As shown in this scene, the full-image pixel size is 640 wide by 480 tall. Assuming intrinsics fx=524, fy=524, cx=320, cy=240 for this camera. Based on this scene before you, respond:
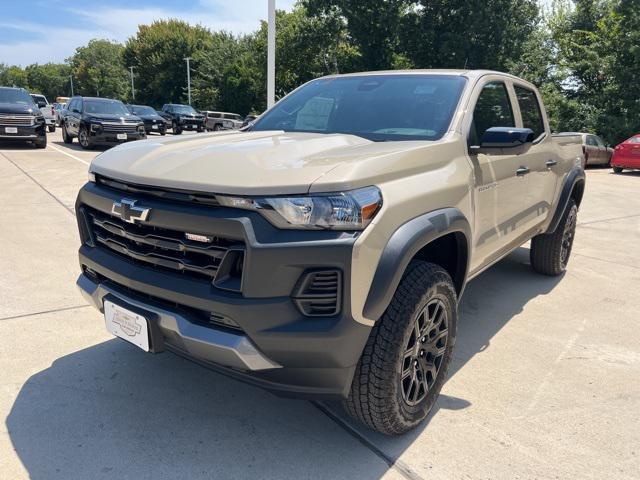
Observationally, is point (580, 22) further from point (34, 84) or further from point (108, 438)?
point (34, 84)

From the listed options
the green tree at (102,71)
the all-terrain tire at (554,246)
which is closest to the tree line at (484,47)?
the all-terrain tire at (554,246)

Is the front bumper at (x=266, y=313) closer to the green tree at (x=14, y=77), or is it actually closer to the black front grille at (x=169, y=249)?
the black front grille at (x=169, y=249)

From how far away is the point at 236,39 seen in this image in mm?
49000

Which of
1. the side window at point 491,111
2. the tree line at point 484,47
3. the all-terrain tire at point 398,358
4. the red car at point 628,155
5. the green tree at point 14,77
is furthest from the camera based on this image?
the green tree at point 14,77

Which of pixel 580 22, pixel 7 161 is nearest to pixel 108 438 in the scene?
pixel 7 161

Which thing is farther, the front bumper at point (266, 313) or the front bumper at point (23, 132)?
the front bumper at point (23, 132)

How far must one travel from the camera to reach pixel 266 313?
1.97 meters

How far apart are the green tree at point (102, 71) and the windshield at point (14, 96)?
2447 inches

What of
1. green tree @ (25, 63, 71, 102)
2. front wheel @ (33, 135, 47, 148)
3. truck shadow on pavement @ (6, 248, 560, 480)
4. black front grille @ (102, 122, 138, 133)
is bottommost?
truck shadow on pavement @ (6, 248, 560, 480)

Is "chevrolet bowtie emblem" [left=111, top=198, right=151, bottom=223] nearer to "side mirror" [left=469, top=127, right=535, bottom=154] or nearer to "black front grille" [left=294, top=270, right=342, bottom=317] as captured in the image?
"black front grille" [left=294, top=270, right=342, bottom=317]

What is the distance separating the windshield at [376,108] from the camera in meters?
3.09

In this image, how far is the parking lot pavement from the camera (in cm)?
232

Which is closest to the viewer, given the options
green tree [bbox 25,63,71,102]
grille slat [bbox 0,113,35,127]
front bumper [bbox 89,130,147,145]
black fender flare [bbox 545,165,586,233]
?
black fender flare [bbox 545,165,586,233]

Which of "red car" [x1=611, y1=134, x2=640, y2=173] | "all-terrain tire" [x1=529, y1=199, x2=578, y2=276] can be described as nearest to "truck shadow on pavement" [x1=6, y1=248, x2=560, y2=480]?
"all-terrain tire" [x1=529, y1=199, x2=578, y2=276]
